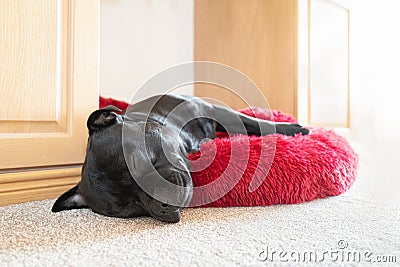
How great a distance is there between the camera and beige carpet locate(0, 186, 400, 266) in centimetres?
58

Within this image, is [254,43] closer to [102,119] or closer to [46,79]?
[46,79]

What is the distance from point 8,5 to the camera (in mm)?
987

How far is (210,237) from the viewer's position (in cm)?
69

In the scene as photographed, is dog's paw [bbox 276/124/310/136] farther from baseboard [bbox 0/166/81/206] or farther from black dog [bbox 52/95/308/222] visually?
baseboard [bbox 0/166/81/206]

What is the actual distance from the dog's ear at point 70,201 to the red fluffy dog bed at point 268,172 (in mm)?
267

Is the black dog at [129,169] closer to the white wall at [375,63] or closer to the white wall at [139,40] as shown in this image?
the white wall at [139,40]

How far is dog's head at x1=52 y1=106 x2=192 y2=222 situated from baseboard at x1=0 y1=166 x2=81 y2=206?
289mm

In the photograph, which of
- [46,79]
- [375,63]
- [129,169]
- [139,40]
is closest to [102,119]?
[129,169]

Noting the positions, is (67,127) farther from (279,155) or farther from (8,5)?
(279,155)

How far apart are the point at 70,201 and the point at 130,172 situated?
21 centimetres

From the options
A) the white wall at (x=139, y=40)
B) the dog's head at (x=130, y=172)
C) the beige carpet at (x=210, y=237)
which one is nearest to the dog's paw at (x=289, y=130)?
the beige carpet at (x=210, y=237)

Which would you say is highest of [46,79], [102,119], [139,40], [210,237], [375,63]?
[139,40]

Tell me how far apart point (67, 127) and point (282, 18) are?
1.17 metres

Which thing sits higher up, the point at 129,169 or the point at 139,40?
the point at 139,40
